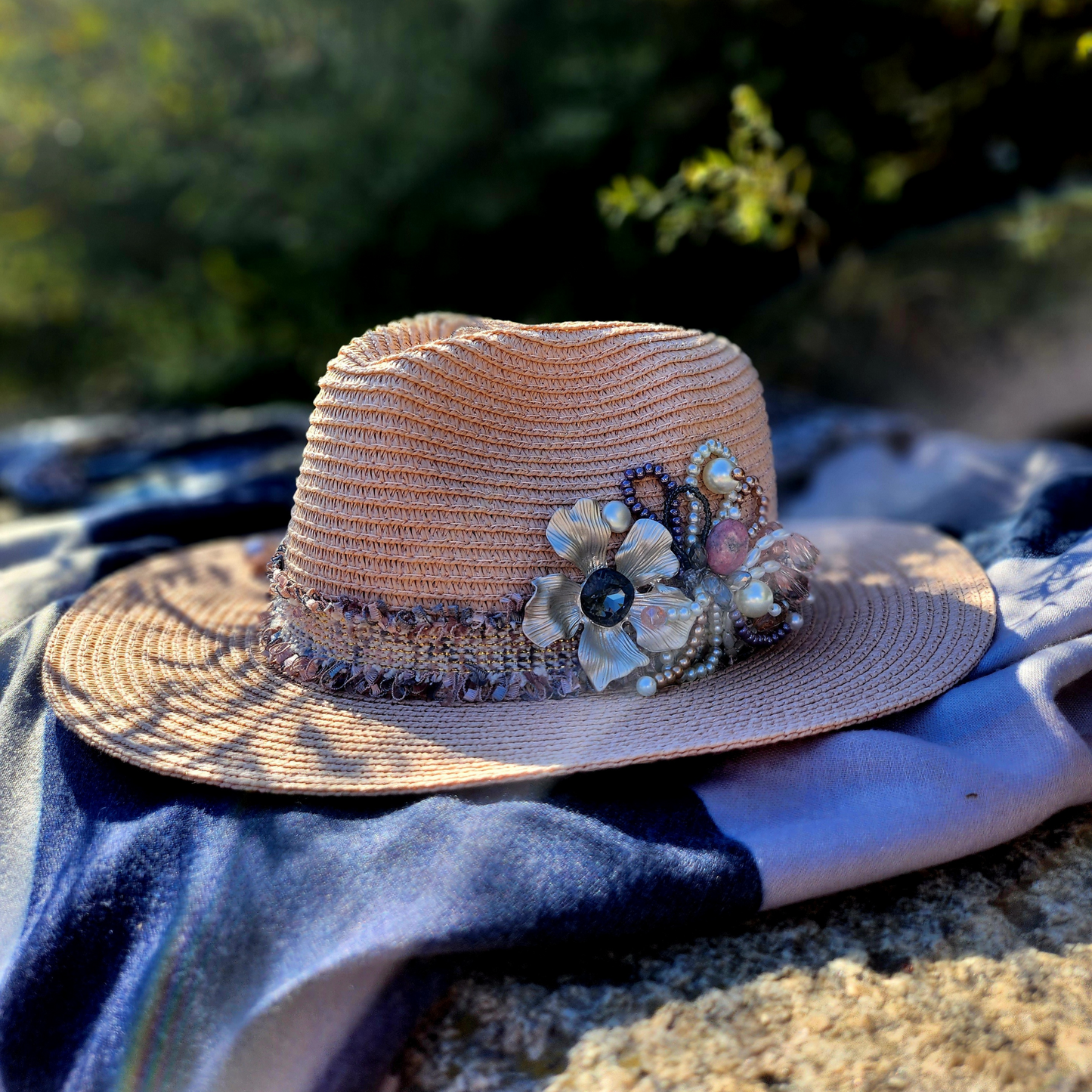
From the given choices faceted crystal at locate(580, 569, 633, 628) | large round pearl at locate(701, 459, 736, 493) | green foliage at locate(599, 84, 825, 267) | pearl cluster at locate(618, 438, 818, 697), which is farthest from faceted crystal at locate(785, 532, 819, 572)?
green foliage at locate(599, 84, 825, 267)

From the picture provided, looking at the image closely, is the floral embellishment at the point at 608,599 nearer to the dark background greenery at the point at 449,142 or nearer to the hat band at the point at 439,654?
the hat band at the point at 439,654

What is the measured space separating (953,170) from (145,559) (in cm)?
276

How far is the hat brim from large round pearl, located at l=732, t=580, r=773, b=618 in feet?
0.31

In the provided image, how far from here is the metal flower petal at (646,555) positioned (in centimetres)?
136

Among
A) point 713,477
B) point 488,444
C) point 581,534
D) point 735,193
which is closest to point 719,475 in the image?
point 713,477

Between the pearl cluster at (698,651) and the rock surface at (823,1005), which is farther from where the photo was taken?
the pearl cluster at (698,651)

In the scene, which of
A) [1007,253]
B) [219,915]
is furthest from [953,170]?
[219,915]

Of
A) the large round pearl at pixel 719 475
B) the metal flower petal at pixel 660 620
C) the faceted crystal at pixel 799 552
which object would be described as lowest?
the metal flower petal at pixel 660 620

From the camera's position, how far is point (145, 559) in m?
2.10

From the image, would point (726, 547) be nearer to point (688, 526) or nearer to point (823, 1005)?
point (688, 526)

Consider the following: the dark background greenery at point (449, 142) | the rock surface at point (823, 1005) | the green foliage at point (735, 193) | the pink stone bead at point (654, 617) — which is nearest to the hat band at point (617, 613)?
the pink stone bead at point (654, 617)

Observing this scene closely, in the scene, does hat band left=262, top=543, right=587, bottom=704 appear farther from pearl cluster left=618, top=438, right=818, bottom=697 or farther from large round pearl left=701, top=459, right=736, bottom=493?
large round pearl left=701, top=459, right=736, bottom=493

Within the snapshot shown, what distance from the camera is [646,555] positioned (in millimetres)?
1369

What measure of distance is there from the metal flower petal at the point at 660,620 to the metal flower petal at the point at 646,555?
22 mm
